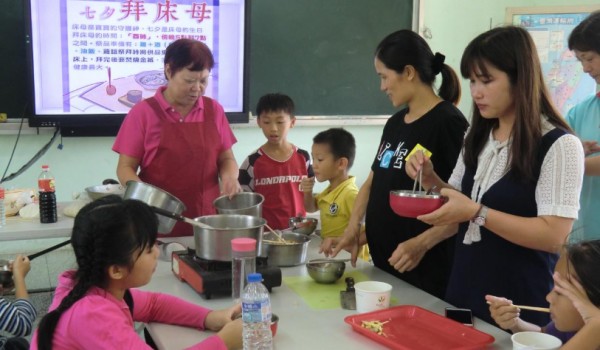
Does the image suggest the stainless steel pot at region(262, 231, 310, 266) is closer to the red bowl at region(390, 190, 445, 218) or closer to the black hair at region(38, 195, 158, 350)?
the red bowl at region(390, 190, 445, 218)

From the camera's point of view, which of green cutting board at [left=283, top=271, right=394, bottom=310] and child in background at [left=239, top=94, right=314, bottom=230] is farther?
child in background at [left=239, top=94, right=314, bottom=230]

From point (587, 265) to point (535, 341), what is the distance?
0.72 ft

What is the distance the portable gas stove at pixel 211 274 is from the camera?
6.10 ft

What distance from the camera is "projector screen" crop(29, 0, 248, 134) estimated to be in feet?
12.4

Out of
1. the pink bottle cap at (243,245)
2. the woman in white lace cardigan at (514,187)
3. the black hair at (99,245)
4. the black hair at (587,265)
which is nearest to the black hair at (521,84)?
the woman in white lace cardigan at (514,187)

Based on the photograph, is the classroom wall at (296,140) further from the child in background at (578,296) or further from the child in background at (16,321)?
the child in background at (578,296)

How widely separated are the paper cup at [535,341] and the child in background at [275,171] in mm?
1951

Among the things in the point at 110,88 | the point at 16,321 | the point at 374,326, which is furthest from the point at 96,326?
the point at 110,88

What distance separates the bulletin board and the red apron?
2892 millimetres

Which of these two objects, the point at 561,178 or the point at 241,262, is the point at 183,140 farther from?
the point at 561,178

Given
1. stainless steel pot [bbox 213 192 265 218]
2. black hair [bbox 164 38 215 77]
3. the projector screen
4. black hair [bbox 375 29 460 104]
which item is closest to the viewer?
black hair [bbox 375 29 460 104]

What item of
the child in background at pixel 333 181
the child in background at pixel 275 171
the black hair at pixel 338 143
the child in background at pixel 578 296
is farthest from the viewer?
the child in background at pixel 275 171

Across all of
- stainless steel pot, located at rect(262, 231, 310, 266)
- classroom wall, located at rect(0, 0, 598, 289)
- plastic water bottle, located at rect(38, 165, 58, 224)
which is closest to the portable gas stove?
stainless steel pot, located at rect(262, 231, 310, 266)

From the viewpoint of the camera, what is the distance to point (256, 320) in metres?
1.46
